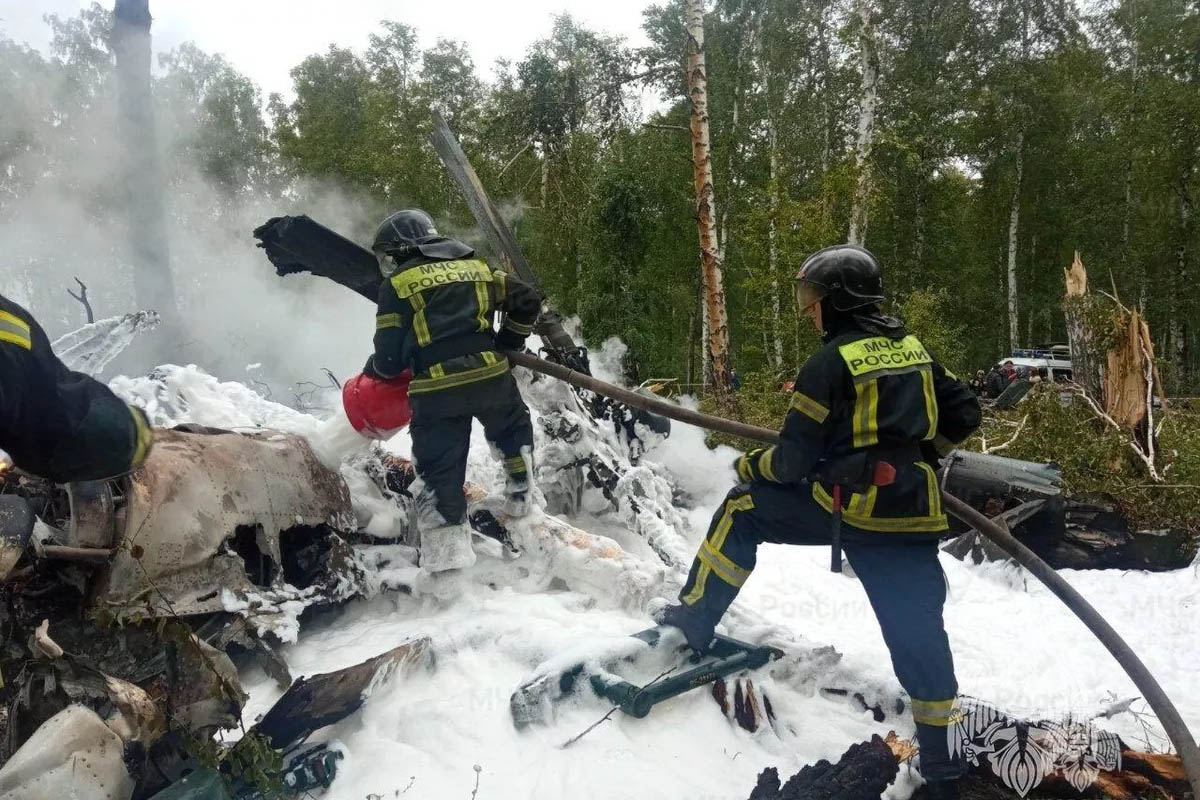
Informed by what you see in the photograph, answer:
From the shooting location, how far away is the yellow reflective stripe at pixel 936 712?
2.46 meters

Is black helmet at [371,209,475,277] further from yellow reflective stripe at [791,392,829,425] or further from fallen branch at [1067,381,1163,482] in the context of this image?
fallen branch at [1067,381,1163,482]

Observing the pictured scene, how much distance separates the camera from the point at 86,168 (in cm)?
1591

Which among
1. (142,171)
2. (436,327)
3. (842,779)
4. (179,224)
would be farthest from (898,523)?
(179,224)

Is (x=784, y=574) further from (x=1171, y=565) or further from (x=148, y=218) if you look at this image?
(x=148, y=218)

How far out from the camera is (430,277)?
3.68m

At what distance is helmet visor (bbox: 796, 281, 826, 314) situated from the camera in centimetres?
A: 273

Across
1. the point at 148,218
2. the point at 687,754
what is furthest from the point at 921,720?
the point at 148,218

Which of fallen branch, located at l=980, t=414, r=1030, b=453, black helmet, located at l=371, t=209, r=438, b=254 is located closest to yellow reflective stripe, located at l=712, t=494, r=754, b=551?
black helmet, located at l=371, t=209, r=438, b=254

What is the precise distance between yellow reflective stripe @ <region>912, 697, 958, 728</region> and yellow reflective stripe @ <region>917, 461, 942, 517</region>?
0.60m

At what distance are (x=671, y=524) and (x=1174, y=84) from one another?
18221 mm

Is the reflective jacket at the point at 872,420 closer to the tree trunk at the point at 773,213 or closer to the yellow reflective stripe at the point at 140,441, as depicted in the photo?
the yellow reflective stripe at the point at 140,441

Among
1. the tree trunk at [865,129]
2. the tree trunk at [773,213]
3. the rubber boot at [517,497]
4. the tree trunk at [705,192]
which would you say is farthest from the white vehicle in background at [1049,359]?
the rubber boot at [517,497]

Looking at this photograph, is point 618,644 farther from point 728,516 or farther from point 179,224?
point 179,224

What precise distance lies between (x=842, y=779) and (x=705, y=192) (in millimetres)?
6702
